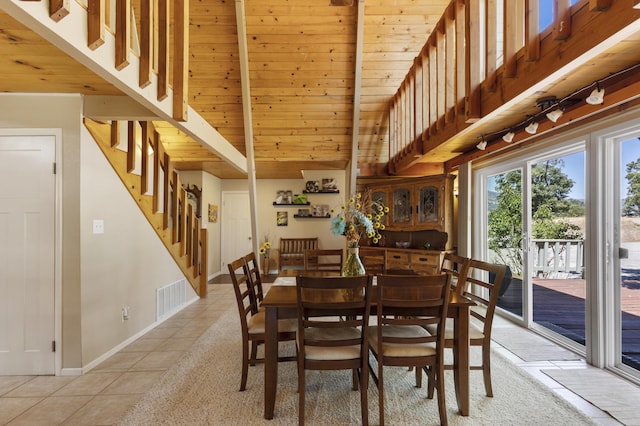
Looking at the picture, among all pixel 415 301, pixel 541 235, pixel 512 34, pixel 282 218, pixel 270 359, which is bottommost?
pixel 270 359

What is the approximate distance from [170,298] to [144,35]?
3.25 metres

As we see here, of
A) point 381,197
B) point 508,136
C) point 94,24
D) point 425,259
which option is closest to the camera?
point 94,24

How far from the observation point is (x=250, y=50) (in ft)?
13.3

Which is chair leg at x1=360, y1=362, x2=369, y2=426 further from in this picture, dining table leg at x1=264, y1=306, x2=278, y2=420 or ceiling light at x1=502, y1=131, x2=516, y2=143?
ceiling light at x1=502, y1=131, x2=516, y2=143

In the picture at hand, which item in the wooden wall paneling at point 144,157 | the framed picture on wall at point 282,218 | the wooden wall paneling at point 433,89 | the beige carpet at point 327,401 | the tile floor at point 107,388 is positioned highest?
the wooden wall paneling at point 433,89

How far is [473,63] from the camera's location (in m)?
2.35

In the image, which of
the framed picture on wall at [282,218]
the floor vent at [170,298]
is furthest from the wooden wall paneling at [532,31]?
the framed picture on wall at [282,218]

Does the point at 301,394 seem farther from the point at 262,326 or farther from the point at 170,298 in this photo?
the point at 170,298

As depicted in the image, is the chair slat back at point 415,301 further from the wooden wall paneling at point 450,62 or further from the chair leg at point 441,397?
the wooden wall paneling at point 450,62

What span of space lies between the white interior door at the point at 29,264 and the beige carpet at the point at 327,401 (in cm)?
116

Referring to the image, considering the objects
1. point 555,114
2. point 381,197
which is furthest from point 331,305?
point 381,197

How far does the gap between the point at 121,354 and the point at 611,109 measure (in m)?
4.82

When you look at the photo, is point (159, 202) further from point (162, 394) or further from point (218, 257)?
point (218, 257)

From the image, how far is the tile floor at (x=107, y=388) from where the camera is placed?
1.98 m
